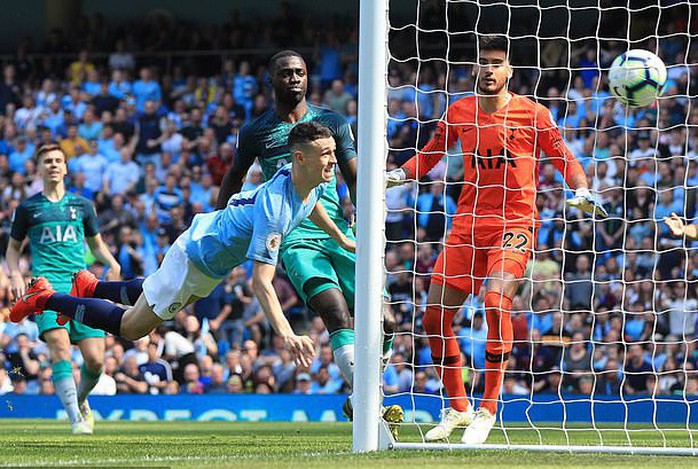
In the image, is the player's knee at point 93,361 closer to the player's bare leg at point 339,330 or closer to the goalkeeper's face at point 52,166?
the goalkeeper's face at point 52,166

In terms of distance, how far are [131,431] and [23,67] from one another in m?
11.2

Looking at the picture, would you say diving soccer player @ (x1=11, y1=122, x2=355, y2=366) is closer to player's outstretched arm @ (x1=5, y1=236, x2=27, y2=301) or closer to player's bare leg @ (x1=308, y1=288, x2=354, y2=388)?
player's bare leg @ (x1=308, y1=288, x2=354, y2=388)

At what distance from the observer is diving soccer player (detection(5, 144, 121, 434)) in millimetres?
10375

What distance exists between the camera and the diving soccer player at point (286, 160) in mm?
8234

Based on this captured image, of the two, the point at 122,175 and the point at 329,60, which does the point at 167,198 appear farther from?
the point at 329,60

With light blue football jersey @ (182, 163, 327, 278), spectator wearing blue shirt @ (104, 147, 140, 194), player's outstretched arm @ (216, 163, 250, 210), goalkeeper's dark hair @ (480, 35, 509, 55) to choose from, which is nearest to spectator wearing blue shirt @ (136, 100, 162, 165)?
spectator wearing blue shirt @ (104, 147, 140, 194)

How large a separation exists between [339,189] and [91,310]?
968 centimetres

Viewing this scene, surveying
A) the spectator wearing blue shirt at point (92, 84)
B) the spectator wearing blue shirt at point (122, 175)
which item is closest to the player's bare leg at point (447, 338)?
the spectator wearing blue shirt at point (122, 175)

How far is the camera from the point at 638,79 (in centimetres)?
796

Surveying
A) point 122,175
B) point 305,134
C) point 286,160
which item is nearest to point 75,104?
point 122,175

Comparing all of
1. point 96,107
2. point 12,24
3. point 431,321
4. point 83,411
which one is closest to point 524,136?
point 431,321

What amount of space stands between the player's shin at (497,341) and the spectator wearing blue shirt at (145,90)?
12.6m

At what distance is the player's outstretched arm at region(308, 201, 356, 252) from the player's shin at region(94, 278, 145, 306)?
1.20 meters

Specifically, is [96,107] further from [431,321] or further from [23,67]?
[431,321]
